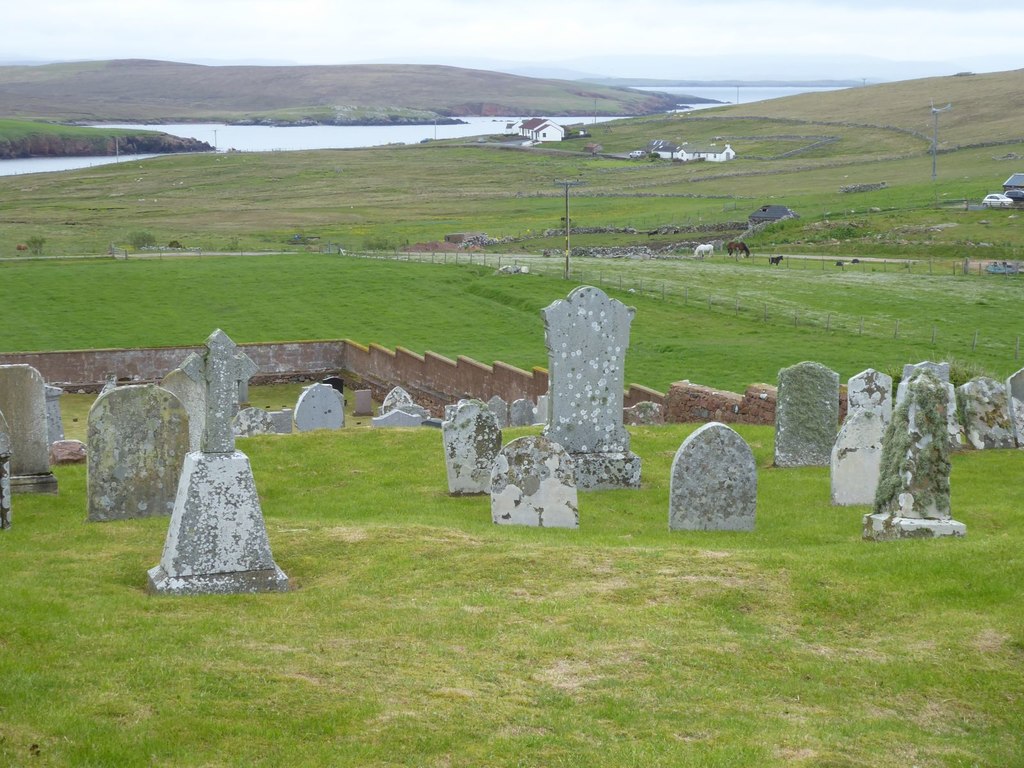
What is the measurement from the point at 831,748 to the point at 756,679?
1.37 metres

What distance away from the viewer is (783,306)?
52375 millimetres

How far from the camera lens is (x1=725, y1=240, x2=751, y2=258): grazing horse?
7475 cm

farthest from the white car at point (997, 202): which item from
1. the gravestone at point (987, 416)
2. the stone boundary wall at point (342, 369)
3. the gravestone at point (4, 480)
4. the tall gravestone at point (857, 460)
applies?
the gravestone at point (4, 480)

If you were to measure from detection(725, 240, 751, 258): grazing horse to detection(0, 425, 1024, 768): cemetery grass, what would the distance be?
2356 inches

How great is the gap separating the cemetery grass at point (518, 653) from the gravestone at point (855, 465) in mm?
2429

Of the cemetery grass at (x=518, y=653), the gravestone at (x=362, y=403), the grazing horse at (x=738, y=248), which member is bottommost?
the gravestone at (x=362, y=403)

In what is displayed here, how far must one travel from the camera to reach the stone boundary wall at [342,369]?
36156 millimetres

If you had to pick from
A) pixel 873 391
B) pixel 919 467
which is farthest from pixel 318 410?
pixel 919 467

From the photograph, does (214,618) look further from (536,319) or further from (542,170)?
(542,170)

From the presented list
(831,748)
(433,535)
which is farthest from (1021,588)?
(433,535)

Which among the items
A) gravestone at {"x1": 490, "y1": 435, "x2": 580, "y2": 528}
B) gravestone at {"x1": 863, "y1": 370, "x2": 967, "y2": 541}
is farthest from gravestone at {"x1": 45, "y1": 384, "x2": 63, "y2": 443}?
gravestone at {"x1": 863, "y1": 370, "x2": 967, "y2": 541}

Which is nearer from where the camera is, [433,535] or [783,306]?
[433,535]

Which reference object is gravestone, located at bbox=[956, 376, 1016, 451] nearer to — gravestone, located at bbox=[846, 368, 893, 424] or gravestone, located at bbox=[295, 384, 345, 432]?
gravestone, located at bbox=[846, 368, 893, 424]

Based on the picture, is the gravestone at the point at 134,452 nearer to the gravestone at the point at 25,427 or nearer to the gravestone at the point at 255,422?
the gravestone at the point at 25,427
